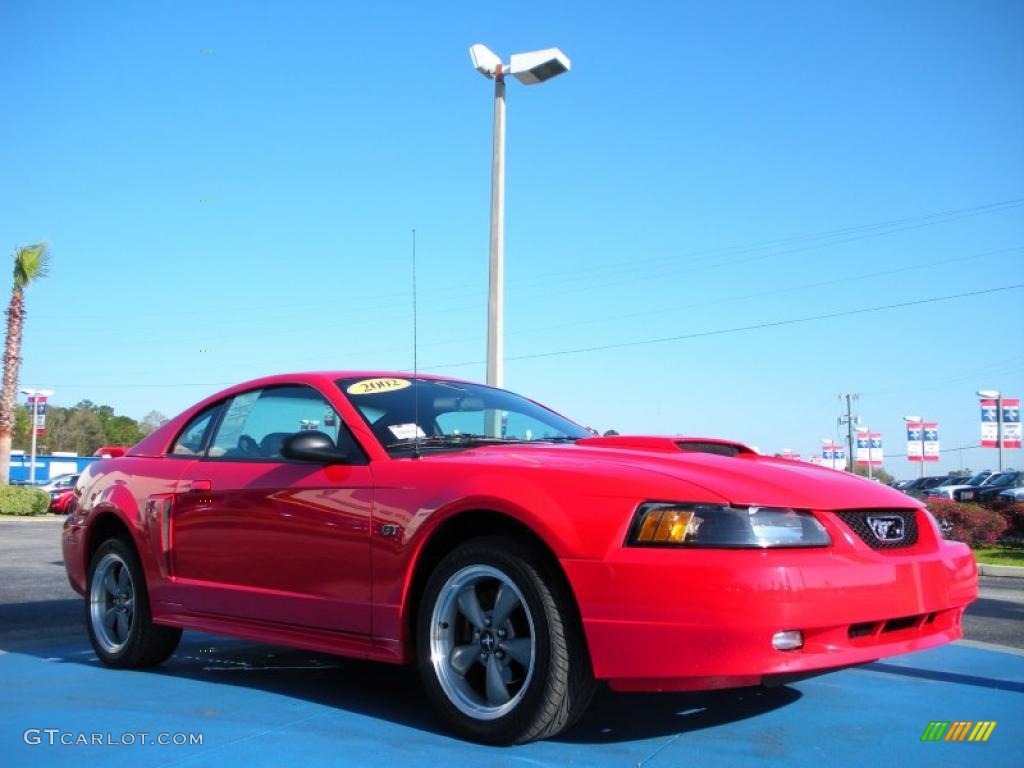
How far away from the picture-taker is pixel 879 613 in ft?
10.3

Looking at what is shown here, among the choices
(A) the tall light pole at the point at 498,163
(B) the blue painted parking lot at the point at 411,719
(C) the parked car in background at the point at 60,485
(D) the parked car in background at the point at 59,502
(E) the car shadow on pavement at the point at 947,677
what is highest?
(A) the tall light pole at the point at 498,163

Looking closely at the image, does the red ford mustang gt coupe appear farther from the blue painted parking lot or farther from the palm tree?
the palm tree

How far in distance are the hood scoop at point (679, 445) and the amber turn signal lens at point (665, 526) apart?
79cm

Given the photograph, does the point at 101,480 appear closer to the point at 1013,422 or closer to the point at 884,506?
the point at 884,506

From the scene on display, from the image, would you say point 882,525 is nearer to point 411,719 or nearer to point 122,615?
point 411,719

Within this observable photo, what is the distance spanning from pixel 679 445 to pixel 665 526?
1.00 m

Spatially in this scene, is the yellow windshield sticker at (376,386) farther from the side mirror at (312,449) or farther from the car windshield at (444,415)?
the side mirror at (312,449)

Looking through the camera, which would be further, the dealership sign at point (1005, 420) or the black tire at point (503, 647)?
the dealership sign at point (1005, 420)

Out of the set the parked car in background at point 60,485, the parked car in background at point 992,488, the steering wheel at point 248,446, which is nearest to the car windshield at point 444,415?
the steering wheel at point 248,446

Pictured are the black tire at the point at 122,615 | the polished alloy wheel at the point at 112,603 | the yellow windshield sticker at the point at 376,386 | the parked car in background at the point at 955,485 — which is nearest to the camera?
the yellow windshield sticker at the point at 376,386

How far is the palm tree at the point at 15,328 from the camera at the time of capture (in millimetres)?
30703

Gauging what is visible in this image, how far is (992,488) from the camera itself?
3212 centimetres

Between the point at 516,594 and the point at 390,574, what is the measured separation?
0.59 meters

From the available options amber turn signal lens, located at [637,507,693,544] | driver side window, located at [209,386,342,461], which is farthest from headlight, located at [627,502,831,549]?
driver side window, located at [209,386,342,461]
